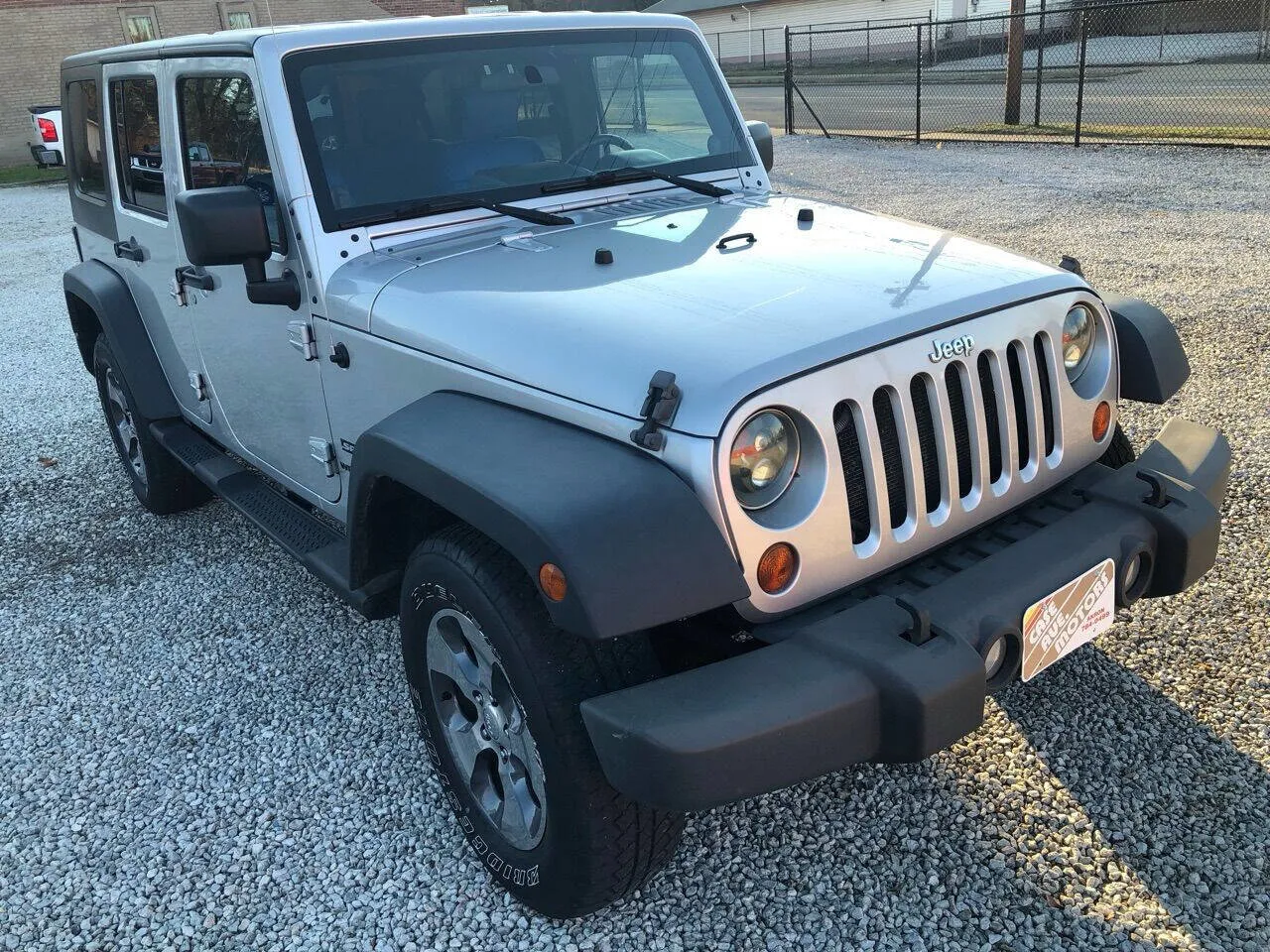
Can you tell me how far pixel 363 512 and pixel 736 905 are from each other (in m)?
1.31

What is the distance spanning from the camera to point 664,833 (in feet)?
7.83

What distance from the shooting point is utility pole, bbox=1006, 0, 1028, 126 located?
15000 millimetres

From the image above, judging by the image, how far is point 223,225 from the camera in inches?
113

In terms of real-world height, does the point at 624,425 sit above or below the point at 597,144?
below

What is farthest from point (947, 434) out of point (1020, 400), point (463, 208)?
point (463, 208)

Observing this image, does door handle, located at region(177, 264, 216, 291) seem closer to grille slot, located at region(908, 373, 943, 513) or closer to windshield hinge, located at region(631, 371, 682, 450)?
windshield hinge, located at region(631, 371, 682, 450)

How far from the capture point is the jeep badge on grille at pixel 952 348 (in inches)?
94.7

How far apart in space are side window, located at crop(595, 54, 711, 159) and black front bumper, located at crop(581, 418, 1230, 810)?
198cm

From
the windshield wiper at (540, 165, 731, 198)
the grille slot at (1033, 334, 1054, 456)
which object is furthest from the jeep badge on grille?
the windshield wiper at (540, 165, 731, 198)

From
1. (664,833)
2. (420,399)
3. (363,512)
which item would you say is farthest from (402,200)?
(664,833)

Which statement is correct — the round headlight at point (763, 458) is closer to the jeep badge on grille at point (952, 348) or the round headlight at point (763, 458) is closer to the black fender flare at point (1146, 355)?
the jeep badge on grille at point (952, 348)

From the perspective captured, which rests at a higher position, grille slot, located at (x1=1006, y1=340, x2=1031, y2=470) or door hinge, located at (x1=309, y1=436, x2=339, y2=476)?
grille slot, located at (x1=1006, y1=340, x2=1031, y2=470)

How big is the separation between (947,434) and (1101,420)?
704 mm

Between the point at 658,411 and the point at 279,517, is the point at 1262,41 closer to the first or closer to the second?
the point at 279,517
